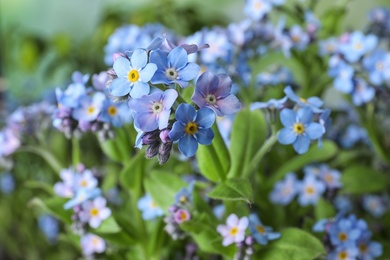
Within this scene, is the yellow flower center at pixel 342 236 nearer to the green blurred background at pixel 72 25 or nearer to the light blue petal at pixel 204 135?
the light blue petal at pixel 204 135

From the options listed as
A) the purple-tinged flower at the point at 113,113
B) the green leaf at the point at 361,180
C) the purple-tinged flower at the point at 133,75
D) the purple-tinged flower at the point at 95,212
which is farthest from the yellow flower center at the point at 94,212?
the green leaf at the point at 361,180

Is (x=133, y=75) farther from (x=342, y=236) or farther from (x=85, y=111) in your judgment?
(x=342, y=236)

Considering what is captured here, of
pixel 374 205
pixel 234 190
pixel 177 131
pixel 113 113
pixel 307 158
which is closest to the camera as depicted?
pixel 177 131

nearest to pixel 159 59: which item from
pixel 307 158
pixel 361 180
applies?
pixel 307 158

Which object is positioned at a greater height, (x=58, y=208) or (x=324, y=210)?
(x=58, y=208)

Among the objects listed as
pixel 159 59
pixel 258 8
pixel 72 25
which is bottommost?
pixel 159 59

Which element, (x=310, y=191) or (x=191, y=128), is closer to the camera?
(x=191, y=128)

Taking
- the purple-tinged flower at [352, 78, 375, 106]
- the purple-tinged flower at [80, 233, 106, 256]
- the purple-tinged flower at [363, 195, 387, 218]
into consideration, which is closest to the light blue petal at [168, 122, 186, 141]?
the purple-tinged flower at [80, 233, 106, 256]
